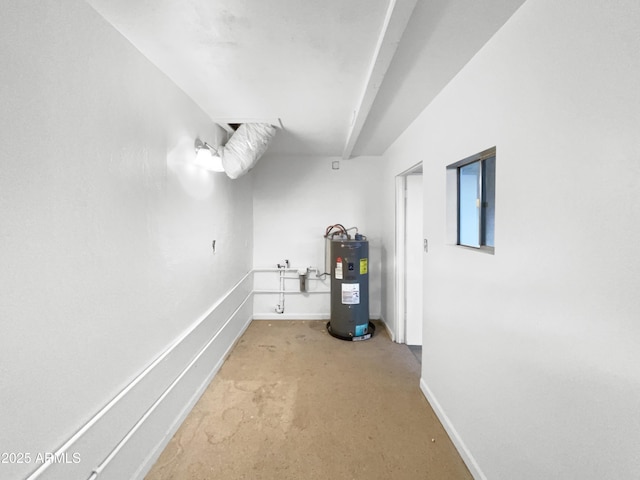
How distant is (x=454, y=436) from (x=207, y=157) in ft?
8.62

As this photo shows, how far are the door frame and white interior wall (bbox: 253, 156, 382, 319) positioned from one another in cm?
68

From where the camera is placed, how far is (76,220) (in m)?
0.99

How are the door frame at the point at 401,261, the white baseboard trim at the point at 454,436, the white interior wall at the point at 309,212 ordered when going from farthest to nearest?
the white interior wall at the point at 309,212 → the door frame at the point at 401,261 → the white baseboard trim at the point at 454,436

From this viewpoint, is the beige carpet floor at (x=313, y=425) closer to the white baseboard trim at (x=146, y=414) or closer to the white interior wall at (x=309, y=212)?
the white baseboard trim at (x=146, y=414)

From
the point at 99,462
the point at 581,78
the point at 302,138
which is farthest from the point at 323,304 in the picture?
the point at 581,78

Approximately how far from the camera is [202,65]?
1.50 m

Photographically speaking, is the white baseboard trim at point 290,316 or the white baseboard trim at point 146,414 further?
the white baseboard trim at point 290,316

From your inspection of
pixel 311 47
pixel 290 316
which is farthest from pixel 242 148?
pixel 290 316

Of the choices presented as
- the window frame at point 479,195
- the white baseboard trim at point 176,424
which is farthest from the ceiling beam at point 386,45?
the white baseboard trim at point 176,424

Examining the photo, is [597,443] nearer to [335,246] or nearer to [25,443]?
[25,443]

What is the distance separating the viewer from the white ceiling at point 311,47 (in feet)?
→ 3.51

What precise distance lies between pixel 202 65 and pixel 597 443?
2.38m

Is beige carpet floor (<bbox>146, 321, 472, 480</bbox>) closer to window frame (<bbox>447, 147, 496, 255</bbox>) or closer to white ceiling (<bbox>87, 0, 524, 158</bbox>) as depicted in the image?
window frame (<bbox>447, 147, 496, 255</bbox>)

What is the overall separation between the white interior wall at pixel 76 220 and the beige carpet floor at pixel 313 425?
24.9 inches
